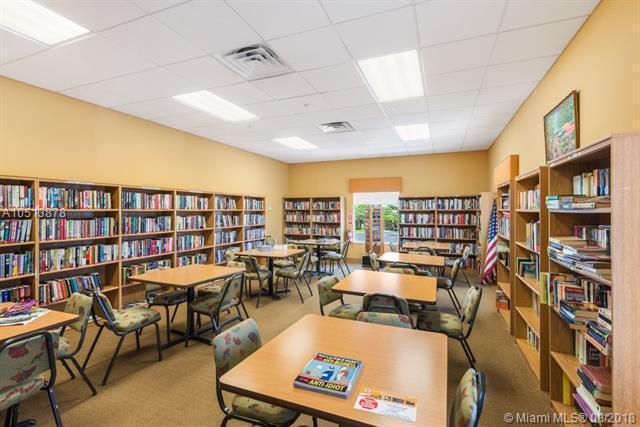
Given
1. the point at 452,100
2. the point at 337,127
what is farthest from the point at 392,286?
the point at 337,127

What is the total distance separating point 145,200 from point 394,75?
13.9ft

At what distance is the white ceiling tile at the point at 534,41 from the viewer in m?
2.46

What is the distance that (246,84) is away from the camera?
3.57 m

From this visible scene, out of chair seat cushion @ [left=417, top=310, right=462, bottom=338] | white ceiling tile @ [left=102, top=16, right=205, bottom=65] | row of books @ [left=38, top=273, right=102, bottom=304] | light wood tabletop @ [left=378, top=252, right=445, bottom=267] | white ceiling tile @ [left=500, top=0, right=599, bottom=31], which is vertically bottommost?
chair seat cushion @ [left=417, top=310, right=462, bottom=338]

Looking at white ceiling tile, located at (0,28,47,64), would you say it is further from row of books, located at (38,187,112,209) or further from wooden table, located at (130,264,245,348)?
wooden table, located at (130,264,245,348)

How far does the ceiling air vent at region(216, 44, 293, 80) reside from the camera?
2.83m

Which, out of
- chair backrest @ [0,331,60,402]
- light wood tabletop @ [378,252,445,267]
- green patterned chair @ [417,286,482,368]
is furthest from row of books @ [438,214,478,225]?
chair backrest @ [0,331,60,402]

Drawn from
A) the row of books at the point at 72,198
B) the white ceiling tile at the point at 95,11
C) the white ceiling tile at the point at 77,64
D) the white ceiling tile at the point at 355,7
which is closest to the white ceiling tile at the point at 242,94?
the white ceiling tile at the point at 77,64

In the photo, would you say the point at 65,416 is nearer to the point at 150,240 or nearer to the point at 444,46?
the point at 150,240

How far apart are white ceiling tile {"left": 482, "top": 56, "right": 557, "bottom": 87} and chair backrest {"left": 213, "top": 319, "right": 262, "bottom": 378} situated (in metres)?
3.53

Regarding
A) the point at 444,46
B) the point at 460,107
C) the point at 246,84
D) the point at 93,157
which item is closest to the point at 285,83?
the point at 246,84

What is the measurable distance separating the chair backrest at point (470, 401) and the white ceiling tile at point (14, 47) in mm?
4221

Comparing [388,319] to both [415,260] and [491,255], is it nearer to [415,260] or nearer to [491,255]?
[415,260]

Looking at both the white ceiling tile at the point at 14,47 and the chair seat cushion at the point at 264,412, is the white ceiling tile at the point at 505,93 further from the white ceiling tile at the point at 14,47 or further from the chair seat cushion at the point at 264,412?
the white ceiling tile at the point at 14,47
